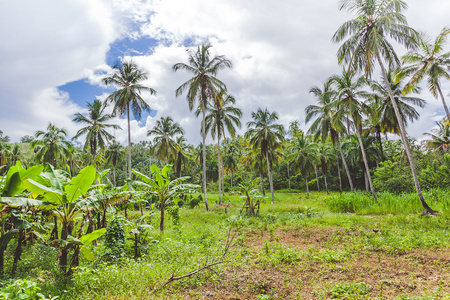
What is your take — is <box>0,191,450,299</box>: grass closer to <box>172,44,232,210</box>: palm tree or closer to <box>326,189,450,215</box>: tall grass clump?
<box>326,189,450,215</box>: tall grass clump

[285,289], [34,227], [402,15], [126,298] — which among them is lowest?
[285,289]

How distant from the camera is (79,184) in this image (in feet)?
15.4

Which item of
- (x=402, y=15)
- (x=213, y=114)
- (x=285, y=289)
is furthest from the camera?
(x=213, y=114)

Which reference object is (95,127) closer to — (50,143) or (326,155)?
(50,143)

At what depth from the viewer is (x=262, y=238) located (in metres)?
9.17

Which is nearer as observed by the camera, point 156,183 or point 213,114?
point 156,183

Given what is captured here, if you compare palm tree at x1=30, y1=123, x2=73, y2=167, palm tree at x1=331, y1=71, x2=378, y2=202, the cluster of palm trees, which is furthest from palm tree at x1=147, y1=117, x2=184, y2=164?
palm tree at x1=331, y1=71, x2=378, y2=202

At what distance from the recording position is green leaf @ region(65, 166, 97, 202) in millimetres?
4637

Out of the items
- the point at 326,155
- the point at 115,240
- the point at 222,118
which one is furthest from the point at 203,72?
the point at 326,155

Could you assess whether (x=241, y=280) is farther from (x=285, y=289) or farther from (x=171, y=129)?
(x=171, y=129)

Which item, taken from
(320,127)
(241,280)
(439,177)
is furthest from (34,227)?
(320,127)

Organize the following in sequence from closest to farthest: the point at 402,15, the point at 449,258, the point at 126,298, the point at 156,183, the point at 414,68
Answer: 1. the point at 126,298
2. the point at 449,258
3. the point at 156,183
4. the point at 402,15
5. the point at 414,68

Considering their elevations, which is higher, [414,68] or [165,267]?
[414,68]

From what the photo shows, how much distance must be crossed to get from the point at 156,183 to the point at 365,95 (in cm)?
1671
